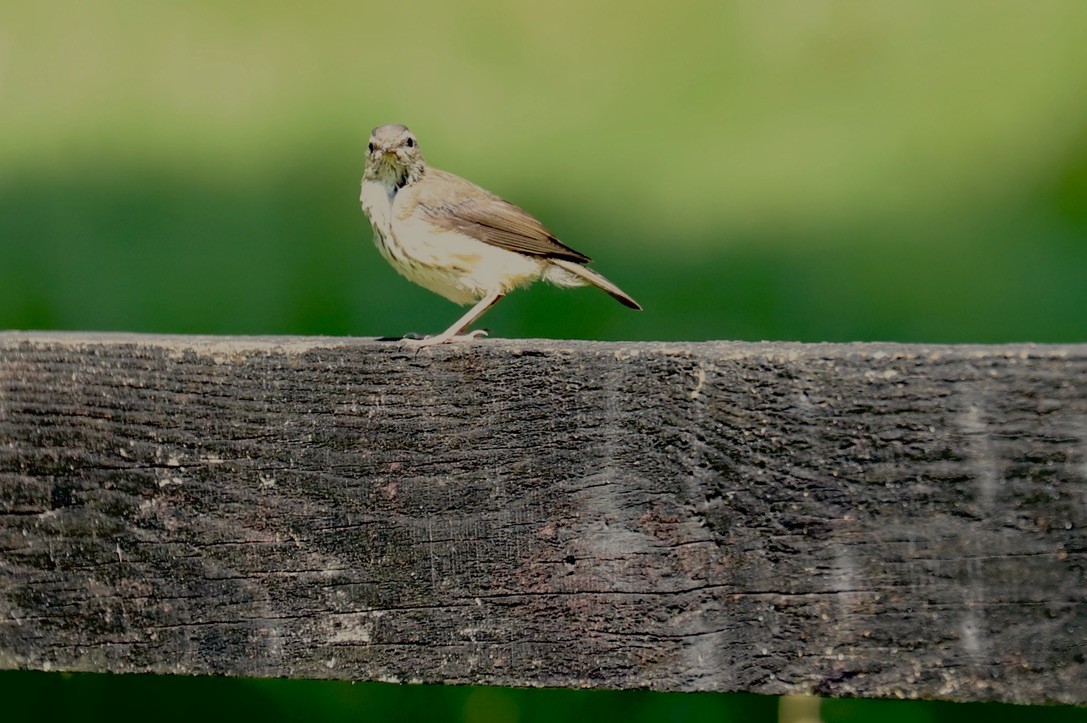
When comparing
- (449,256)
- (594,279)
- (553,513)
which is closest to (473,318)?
(594,279)

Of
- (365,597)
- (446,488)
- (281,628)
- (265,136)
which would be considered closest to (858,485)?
(446,488)

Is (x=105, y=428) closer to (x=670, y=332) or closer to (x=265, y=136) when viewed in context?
(x=265, y=136)

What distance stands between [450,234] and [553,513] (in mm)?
2016

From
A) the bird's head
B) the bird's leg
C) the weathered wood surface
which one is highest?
the bird's head

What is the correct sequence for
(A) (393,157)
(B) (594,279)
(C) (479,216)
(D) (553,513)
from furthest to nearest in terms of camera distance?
1. (C) (479,216)
2. (A) (393,157)
3. (B) (594,279)
4. (D) (553,513)

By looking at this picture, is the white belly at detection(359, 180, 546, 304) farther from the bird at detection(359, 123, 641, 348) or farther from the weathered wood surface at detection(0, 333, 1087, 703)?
the weathered wood surface at detection(0, 333, 1087, 703)

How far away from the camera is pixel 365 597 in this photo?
1.63 m

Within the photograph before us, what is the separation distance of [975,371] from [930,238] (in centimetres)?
104

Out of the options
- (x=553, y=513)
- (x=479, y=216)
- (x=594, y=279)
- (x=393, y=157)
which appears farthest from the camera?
(x=479, y=216)

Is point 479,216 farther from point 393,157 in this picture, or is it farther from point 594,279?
point 594,279

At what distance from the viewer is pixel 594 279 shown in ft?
9.50

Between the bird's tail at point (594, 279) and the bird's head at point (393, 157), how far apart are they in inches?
18.4

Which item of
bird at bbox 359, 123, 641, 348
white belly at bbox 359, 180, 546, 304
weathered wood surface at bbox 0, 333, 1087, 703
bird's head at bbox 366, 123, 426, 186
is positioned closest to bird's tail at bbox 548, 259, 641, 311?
bird at bbox 359, 123, 641, 348

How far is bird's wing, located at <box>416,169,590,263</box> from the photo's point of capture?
10.5 ft
